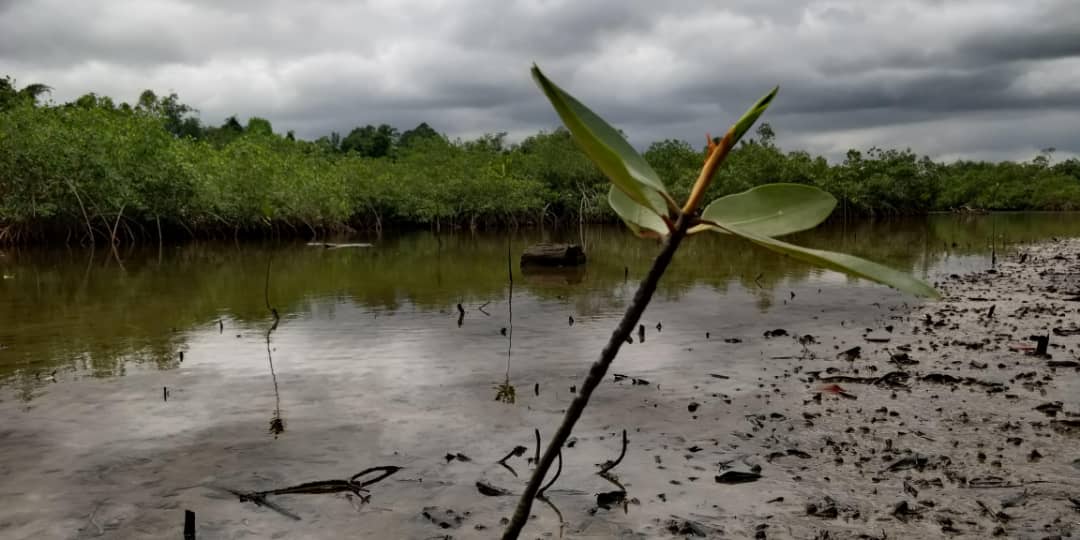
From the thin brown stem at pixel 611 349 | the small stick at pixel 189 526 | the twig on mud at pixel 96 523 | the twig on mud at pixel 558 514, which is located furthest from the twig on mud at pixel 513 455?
the thin brown stem at pixel 611 349

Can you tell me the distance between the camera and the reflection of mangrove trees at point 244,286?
1106cm

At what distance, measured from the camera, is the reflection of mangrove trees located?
36.3 feet

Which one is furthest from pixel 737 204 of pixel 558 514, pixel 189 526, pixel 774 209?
pixel 189 526

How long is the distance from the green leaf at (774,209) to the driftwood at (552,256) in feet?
67.4

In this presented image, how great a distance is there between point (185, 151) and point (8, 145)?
9727mm

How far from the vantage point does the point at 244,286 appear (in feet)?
58.6

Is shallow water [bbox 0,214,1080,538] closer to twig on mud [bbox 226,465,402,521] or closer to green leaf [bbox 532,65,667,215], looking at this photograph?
twig on mud [bbox 226,465,402,521]

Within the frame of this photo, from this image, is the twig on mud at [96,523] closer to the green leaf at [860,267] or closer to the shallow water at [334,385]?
the shallow water at [334,385]

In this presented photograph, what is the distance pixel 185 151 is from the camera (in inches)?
1449

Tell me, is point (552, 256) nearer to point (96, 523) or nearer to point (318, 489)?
point (318, 489)

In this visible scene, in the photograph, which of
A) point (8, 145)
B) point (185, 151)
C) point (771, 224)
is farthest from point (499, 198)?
point (771, 224)


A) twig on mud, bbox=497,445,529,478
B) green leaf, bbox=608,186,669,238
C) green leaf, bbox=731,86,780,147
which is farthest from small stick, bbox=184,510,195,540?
green leaf, bbox=731,86,780,147

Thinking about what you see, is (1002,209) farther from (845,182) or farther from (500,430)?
(500,430)

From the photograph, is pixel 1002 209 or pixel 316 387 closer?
pixel 316 387
